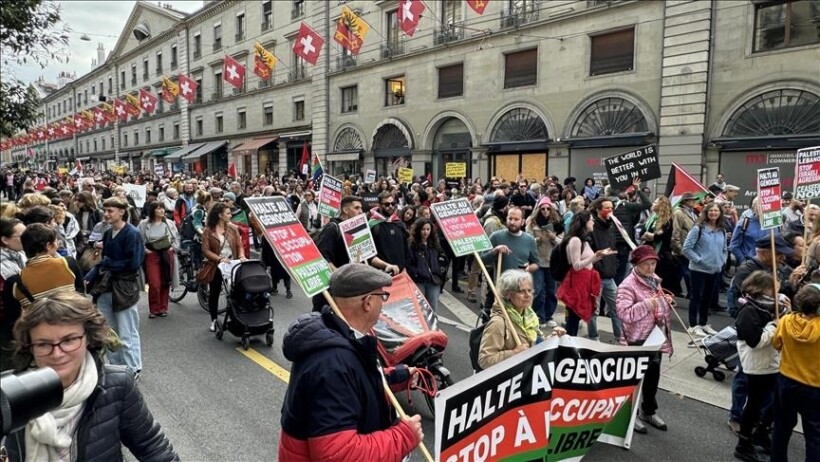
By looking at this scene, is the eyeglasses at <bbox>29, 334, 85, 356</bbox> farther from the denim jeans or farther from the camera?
the denim jeans

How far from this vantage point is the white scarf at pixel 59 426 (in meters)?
1.92

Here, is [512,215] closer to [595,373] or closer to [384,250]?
[384,250]

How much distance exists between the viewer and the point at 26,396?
1.07 m

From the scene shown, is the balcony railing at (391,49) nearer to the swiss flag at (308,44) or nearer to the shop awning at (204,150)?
the swiss flag at (308,44)

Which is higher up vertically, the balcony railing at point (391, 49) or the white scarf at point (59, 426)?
the balcony railing at point (391, 49)

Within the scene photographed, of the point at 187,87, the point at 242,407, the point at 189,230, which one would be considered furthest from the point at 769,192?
the point at 187,87

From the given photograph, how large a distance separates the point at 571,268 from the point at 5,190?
31213 millimetres

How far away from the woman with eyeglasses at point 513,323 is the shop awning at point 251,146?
32.5 metres

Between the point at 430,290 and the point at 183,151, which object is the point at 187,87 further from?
the point at 430,290

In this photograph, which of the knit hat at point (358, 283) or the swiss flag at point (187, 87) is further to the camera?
the swiss flag at point (187, 87)

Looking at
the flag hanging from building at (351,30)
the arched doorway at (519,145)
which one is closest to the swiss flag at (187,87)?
the flag hanging from building at (351,30)

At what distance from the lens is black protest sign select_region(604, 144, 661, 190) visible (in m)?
9.55

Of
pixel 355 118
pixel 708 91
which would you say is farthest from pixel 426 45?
pixel 708 91

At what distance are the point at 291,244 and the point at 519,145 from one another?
1820 cm
